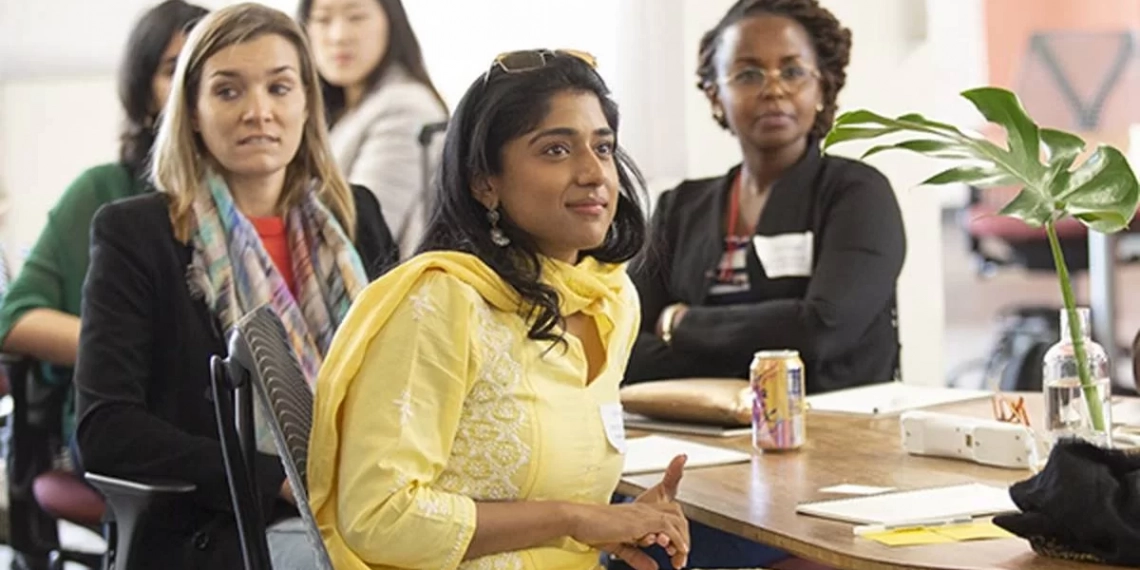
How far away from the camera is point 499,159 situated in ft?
6.31

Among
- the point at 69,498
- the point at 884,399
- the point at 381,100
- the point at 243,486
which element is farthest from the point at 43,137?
the point at 243,486

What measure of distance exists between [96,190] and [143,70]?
270 millimetres

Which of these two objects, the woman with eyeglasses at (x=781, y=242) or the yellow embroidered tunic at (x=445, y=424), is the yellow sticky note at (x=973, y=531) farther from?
the woman with eyeglasses at (x=781, y=242)

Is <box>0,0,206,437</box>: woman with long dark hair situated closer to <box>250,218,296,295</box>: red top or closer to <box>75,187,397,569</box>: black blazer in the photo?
<box>250,218,296,295</box>: red top

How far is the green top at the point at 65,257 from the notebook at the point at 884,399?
4.97 ft

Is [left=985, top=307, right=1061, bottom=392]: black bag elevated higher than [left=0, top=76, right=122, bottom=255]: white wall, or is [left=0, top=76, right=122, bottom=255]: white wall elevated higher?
[left=0, top=76, right=122, bottom=255]: white wall

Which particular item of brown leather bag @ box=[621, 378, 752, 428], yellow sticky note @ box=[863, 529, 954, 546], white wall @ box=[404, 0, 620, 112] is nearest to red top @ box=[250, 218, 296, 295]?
brown leather bag @ box=[621, 378, 752, 428]

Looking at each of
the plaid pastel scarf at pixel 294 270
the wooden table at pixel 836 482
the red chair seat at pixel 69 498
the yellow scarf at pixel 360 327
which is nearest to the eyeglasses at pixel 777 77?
the wooden table at pixel 836 482

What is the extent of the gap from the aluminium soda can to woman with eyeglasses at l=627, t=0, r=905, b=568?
1.73 ft

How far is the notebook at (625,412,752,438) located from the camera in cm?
253

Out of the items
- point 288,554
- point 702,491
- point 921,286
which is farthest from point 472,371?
point 921,286

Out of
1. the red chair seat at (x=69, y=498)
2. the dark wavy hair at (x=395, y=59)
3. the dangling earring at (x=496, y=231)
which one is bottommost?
the red chair seat at (x=69, y=498)

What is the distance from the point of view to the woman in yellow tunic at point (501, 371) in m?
1.71

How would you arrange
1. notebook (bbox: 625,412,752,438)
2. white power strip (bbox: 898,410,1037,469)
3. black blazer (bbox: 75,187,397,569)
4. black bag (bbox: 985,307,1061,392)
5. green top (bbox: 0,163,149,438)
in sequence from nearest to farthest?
white power strip (bbox: 898,410,1037,469)
black blazer (bbox: 75,187,397,569)
notebook (bbox: 625,412,752,438)
green top (bbox: 0,163,149,438)
black bag (bbox: 985,307,1061,392)
